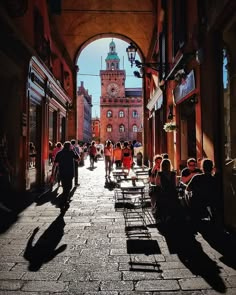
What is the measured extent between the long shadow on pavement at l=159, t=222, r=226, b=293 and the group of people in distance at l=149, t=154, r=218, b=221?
0.30 meters

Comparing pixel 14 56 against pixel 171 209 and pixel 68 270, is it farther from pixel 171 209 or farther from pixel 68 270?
pixel 68 270

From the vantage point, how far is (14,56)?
845 cm

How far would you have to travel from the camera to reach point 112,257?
4.08 m

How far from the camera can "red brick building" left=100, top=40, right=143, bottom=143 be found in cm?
7594

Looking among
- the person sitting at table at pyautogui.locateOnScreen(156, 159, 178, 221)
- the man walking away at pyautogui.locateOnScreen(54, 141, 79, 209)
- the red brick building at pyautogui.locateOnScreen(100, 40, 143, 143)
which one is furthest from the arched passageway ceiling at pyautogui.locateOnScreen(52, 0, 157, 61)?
the red brick building at pyautogui.locateOnScreen(100, 40, 143, 143)

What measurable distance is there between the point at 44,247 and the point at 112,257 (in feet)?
3.74

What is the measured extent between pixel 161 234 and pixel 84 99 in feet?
234

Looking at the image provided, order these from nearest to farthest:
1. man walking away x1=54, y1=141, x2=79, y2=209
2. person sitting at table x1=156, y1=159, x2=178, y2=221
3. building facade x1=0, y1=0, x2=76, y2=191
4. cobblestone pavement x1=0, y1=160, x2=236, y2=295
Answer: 1. cobblestone pavement x1=0, y1=160, x2=236, y2=295
2. person sitting at table x1=156, y1=159, x2=178, y2=221
3. man walking away x1=54, y1=141, x2=79, y2=209
4. building facade x1=0, y1=0, x2=76, y2=191

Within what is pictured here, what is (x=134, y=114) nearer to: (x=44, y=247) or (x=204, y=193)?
(x=204, y=193)

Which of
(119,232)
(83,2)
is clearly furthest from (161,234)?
(83,2)

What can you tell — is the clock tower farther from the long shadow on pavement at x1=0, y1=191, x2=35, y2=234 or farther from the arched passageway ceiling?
the long shadow on pavement at x1=0, y1=191, x2=35, y2=234

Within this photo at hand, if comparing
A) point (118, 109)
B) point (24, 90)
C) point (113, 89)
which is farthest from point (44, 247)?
point (113, 89)

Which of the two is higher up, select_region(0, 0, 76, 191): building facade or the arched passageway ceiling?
the arched passageway ceiling

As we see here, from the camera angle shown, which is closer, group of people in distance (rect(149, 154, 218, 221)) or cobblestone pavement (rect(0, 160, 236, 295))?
cobblestone pavement (rect(0, 160, 236, 295))
